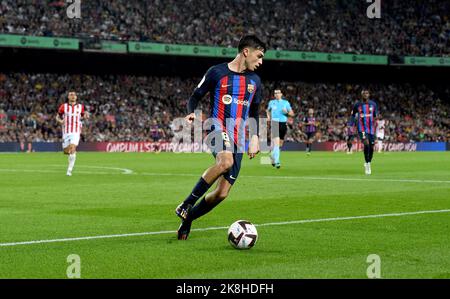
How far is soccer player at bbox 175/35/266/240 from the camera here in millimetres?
9273

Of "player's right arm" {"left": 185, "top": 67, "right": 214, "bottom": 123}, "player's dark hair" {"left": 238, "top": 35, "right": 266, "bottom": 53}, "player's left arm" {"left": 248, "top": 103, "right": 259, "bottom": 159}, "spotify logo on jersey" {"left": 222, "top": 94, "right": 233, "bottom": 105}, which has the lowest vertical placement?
"player's left arm" {"left": 248, "top": 103, "right": 259, "bottom": 159}

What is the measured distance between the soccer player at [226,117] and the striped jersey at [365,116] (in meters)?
14.1

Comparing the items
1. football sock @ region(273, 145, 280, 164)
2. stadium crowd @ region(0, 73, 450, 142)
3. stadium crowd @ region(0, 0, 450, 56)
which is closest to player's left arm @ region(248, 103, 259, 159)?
football sock @ region(273, 145, 280, 164)

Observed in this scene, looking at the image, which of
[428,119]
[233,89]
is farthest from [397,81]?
[233,89]

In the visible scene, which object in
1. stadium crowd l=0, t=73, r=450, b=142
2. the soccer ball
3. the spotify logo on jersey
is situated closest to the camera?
the soccer ball

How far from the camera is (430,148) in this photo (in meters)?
58.0

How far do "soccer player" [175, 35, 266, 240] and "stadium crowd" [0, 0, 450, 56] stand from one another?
40.1 metres

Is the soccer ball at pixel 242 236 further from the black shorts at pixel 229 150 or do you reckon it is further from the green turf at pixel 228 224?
the black shorts at pixel 229 150

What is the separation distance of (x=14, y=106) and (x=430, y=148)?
96.8ft

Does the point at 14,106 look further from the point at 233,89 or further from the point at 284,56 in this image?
the point at 233,89

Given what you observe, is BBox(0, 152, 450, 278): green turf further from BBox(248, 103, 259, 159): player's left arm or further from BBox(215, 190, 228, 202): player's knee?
BBox(248, 103, 259, 159): player's left arm

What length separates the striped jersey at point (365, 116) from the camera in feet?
76.7

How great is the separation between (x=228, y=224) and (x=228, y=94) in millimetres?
2273

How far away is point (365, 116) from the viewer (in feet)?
76.7
